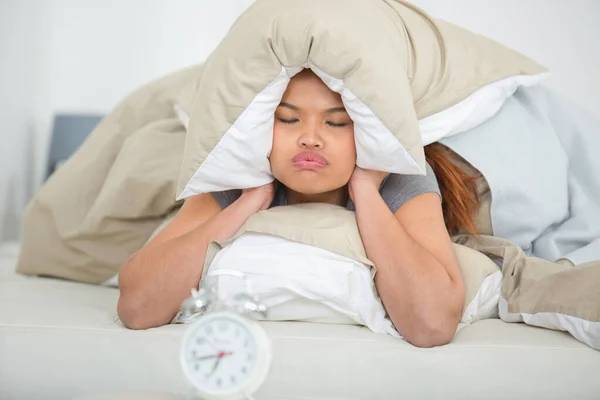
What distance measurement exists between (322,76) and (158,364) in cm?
50

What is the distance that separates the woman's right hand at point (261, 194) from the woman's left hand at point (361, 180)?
0.47ft

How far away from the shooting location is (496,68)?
161 cm

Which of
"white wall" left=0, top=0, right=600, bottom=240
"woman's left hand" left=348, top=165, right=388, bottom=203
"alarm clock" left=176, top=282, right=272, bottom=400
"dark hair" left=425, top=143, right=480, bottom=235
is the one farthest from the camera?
"white wall" left=0, top=0, right=600, bottom=240

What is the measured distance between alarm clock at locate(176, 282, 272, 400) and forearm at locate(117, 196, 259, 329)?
413 millimetres

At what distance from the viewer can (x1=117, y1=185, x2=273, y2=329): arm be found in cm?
126

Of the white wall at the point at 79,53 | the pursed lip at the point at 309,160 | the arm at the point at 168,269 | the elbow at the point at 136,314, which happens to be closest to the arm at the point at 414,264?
the pursed lip at the point at 309,160

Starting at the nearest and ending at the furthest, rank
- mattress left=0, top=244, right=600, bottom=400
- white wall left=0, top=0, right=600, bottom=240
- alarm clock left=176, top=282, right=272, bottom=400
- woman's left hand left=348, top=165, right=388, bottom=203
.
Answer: alarm clock left=176, top=282, right=272, bottom=400 < mattress left=0, top=244, right=600, bottom=400 < woman's left hand left=348, top=165, right=388, bottom=203 < white wall left=0, top=0, right=600, bottom=240

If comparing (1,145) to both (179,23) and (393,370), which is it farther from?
(393,370)

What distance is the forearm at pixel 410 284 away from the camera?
1.20 m

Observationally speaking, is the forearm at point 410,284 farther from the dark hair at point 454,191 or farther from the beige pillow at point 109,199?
the beige pillow at point 109,199

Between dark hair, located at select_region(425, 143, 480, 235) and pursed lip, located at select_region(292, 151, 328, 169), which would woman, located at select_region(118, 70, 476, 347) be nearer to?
pursed lip, located at select_region(292, 151, 328, 169)

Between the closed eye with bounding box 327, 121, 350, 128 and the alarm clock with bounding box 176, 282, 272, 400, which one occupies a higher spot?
the closed eye with bounding box 327, 121, 350, 128

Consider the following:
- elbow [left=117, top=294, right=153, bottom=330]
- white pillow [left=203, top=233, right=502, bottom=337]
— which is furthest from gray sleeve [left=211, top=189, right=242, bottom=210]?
elbow [left=117, top=294, right=153, bottom=330]

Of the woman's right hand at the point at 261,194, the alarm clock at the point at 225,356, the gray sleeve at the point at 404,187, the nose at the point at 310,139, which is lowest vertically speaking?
the woman's right hand at the point at 261,194
